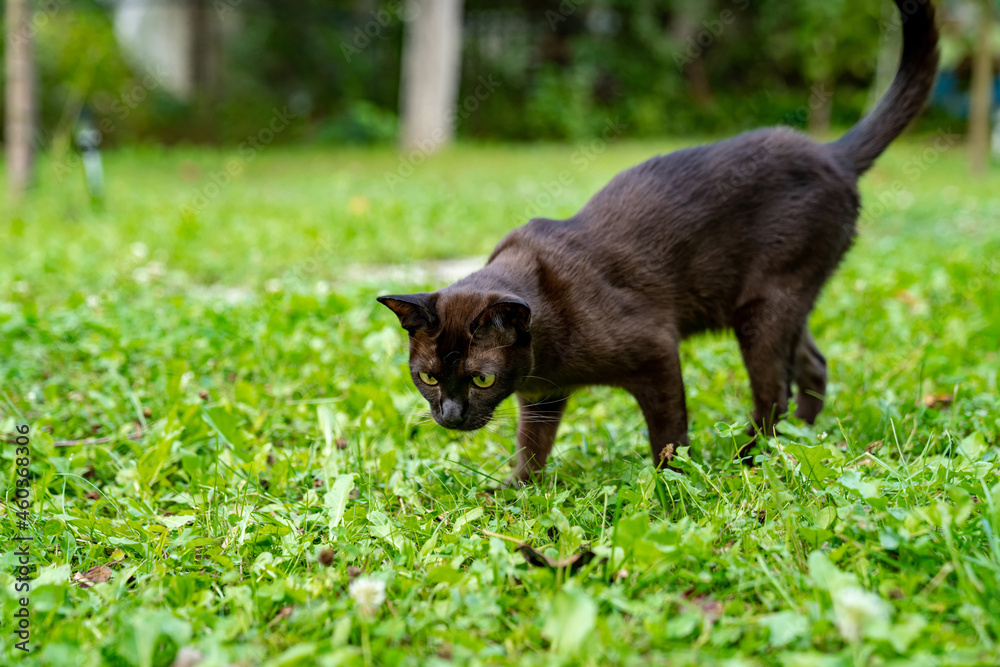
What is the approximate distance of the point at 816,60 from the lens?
16.2 metres

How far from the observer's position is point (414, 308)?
2455mm

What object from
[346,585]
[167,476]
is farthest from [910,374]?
[167,476]

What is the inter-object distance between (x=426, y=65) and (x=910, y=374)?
13.1 m

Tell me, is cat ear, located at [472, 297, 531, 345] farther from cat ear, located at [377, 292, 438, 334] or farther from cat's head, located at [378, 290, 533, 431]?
cat ear, located at [377, 292, 438, 334]

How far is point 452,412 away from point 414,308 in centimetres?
33

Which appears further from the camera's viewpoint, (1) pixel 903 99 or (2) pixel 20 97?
(2) pixel 20 97

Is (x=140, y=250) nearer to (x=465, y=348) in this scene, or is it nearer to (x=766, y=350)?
(x=465, y=348)

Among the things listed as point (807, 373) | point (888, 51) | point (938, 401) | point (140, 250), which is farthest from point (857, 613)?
point (888, 51)

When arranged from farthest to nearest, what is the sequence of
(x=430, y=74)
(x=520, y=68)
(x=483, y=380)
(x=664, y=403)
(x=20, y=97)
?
(x=520, y=68), (x=430, y=74), (x=20, y=97), (x=664, y=403), (x=483, y=380)

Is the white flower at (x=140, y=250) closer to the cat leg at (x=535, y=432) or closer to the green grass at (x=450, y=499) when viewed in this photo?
the green grass at (x=450, y=499)

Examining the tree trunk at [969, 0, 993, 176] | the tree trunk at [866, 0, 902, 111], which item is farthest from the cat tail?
the tree trunk at [866, 0, 902, 111]

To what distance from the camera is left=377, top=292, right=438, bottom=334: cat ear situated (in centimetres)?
239

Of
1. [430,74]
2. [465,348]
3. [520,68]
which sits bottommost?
[465,348]

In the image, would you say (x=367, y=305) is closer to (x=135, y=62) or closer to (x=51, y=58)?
(x=51, y=58)
